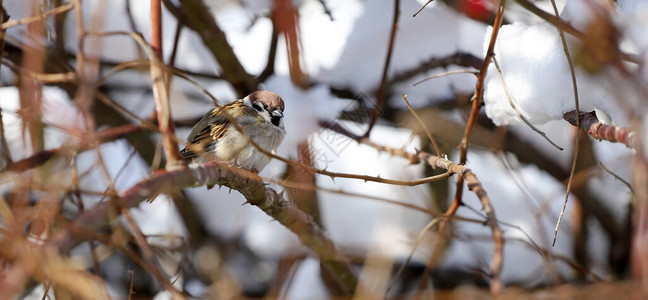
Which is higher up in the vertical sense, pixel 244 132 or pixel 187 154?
pixel 244 132

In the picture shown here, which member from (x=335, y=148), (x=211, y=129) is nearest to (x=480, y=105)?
(x=335, y=148)

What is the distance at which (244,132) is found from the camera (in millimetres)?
1988

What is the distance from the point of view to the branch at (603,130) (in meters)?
1.17

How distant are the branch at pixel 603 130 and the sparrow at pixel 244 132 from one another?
0.92m

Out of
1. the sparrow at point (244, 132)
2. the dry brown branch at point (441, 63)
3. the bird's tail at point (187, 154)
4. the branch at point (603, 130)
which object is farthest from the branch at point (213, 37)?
the branch at point (603, 130)

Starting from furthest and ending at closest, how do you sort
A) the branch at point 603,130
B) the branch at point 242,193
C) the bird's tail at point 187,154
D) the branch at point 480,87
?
the bird's tail at point 187,154 → the branch at point 480,87 → the branch at point 603,130 → the branch at point 242,193

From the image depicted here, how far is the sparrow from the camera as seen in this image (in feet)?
6.47

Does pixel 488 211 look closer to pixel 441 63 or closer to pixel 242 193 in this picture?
pixel 242 193

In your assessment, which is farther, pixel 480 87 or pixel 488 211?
pixel 480 87

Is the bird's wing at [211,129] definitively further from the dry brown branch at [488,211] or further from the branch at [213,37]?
the dry brown branch at [488,211]

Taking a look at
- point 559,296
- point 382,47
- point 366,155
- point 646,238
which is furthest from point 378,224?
point 646,238

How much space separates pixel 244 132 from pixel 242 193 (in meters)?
0.55

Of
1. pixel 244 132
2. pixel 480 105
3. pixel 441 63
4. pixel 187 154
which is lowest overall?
pixel 187 154

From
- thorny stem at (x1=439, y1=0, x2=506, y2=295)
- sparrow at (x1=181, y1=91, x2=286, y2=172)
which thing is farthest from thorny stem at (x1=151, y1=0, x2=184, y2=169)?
thorny stem at (x1=439, y1=0, x2=506, y2=295)
